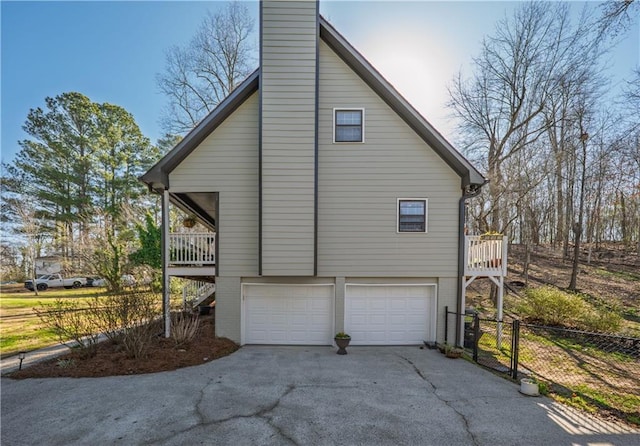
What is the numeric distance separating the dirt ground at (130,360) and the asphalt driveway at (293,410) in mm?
305

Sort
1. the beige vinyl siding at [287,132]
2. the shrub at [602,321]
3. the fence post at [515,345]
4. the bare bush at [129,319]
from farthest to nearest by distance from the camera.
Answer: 1. the shrub at [602,321]
2. the beige vinyl siding at [287,132]
3. the bare bush at [129,319]
4. the fence post at [515,345]

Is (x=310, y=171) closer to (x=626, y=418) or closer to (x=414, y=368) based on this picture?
(x=414, y=368)

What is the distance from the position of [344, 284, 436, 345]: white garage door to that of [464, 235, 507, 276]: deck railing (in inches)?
53.5

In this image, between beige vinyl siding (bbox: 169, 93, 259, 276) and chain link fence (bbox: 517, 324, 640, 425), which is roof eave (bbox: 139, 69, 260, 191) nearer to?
beige vinyl siding (bbox: 169, 93, 259, 276)

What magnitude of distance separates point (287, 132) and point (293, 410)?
6539mm

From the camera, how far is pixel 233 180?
8.04 metres

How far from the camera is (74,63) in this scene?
14.3 metres

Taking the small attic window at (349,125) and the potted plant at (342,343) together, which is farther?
the small attic window at (349,125)

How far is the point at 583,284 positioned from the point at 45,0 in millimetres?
27710

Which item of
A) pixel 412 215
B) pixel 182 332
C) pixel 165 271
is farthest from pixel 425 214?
pixel 165 271

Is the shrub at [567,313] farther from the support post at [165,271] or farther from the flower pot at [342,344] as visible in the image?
the support post at [165,271]

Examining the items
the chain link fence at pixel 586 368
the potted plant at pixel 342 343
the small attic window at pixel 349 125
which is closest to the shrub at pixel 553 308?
the chain link fence at pixel 586 368

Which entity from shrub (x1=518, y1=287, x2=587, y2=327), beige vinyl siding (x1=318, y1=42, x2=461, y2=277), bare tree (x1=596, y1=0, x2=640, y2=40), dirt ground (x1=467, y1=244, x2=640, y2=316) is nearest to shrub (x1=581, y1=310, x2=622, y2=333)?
shrub (x1=518, y1=287, x2=587, y2=327)

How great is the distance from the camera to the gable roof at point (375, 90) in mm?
7762
